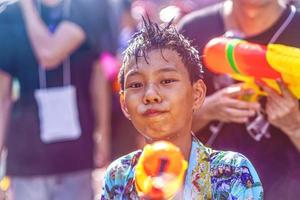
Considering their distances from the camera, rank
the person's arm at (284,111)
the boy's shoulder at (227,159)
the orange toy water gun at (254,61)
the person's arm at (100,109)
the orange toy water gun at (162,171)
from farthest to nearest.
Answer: the person's arm at (100,109), the person's arm at (284,111), the orange toy water gun at (254,61), the boy's shoulder at (227,159), the orange toy water gun at (162,171)

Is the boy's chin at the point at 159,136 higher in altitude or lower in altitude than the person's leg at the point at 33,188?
higher

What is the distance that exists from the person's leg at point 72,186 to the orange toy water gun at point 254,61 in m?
1.62

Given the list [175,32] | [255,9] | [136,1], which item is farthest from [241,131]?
[136,1]

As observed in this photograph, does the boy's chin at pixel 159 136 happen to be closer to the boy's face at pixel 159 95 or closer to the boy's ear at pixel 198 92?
the boy's face at pixel 159 95

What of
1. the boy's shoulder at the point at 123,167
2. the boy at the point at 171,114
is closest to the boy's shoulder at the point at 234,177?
the boy at the point at 171,114

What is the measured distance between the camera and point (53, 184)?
5.04m

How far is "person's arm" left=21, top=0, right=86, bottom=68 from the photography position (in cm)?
494

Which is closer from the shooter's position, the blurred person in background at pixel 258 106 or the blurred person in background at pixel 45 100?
the blurred person in background at pixel 258 106

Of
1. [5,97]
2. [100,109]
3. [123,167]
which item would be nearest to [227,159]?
[123,167]

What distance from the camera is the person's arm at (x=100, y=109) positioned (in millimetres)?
5328

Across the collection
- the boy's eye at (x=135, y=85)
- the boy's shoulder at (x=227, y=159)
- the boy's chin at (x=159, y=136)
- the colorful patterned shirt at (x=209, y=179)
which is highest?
the boy's eye at (x=135, y=85)

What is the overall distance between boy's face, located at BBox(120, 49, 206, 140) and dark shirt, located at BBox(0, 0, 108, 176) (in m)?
2.26

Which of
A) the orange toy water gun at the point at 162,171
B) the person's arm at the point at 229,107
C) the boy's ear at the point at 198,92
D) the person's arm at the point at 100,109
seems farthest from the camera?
the person's arm at the point at 100,109

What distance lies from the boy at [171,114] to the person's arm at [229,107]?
85cm
